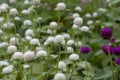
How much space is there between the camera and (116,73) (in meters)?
1.88

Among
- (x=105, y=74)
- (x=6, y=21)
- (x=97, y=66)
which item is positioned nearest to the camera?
(x=105, y=74)

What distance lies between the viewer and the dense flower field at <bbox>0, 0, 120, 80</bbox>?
5.94ft

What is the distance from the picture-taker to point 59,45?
1.90m

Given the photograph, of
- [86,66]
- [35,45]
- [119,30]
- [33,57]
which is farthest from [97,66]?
[33,57]

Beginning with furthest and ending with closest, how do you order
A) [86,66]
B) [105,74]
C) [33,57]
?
1. [86,66]
2. [105,74]
3. [33,57]

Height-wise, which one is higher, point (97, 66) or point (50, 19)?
point (50, 19)

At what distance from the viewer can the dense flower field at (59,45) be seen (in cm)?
181

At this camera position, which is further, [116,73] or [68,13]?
[68,13]

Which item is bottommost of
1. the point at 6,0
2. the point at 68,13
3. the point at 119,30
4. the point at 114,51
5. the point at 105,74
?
the point at 105,74

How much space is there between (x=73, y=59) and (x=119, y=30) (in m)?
1.00

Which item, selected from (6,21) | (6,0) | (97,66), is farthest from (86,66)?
(6,0)

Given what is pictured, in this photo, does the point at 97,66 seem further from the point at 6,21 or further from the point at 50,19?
the point at 50,19

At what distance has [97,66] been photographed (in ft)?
8.74

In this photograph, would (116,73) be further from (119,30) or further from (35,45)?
(119,30)
